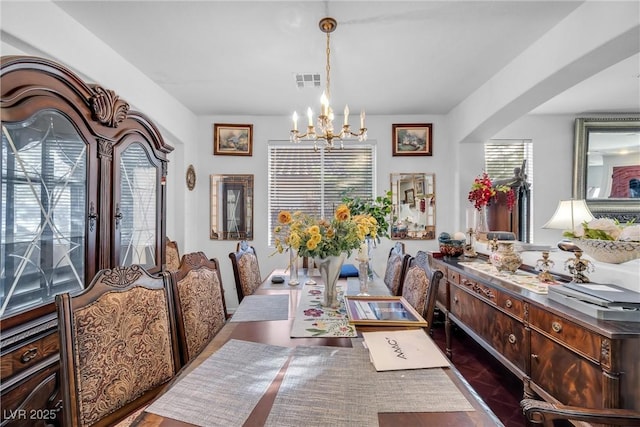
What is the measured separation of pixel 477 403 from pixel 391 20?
7.13 ft

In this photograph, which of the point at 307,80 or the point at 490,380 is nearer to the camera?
the point at 490,380

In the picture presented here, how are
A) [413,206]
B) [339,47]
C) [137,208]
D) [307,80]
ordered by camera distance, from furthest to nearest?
1. [413,206]
2. [307,80]
3. [339,47]
4. [137,208]

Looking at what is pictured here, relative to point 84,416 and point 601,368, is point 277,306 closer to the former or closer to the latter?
point 84,416

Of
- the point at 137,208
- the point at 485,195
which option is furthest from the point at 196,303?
the point at 485,195

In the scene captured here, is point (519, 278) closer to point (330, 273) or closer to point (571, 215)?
point (571, 215)

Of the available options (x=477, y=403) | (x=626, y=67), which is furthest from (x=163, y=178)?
(x=626, y=67)

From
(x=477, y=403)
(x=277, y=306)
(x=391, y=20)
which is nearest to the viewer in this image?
(x=477, y=403)

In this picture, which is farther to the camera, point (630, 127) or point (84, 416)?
point (630, 127)

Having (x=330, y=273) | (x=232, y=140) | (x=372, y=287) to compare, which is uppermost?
(x=232, y=140)

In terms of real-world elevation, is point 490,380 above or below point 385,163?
below

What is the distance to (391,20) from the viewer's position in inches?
77.5

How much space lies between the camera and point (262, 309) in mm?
1641

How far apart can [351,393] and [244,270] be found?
5.43 feet

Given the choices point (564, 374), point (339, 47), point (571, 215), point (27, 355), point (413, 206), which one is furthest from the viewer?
point (413, 206)
